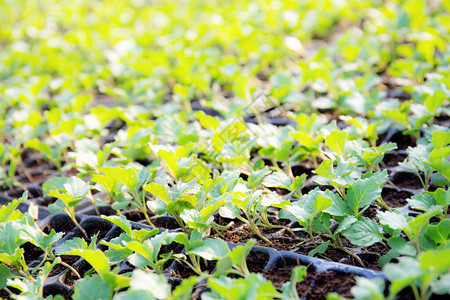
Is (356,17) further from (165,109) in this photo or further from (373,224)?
(373,224)

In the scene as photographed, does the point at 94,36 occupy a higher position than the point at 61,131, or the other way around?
the point at 94,36

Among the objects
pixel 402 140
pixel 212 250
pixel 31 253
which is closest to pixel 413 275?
pixel 212 250

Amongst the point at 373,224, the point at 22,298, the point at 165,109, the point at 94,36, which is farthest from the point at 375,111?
the point at 94,36

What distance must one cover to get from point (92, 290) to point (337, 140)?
0.71 meters

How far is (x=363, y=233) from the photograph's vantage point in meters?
0.97

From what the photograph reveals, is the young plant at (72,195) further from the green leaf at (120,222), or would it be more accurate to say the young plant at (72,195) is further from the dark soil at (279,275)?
the dark soil at (279,275)

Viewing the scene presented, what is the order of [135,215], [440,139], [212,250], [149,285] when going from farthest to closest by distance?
[135,215] → [440,139] → [212,250] → [149,285]

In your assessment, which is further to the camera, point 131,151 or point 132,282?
point 131,151

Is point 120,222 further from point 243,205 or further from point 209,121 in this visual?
point 209,121

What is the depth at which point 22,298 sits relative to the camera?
2.68 feet

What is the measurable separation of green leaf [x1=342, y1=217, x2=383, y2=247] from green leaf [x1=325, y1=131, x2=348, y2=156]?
0.87ft

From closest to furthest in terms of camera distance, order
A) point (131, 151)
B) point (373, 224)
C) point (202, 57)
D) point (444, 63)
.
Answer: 1. point (373, 224)
2. point (131, 151)
3. point (444, 63)
4. point (202, 57)

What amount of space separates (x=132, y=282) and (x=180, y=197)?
31 centimetres

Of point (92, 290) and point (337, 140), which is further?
point (337, 140)
